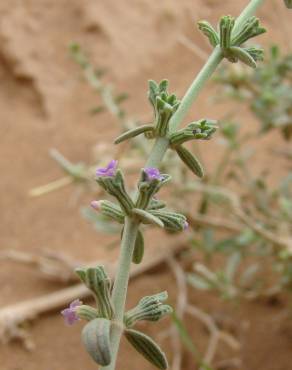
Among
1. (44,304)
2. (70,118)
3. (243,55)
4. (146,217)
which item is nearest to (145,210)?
(146,217)

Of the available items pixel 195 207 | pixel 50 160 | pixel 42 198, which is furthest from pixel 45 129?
pixel 195 207

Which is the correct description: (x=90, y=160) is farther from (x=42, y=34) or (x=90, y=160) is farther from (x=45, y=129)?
(x=42, y=34)

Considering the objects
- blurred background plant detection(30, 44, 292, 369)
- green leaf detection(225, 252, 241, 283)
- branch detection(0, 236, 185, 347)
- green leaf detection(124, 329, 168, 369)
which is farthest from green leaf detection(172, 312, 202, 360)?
green leaf detection(124, 329, 168, 369)

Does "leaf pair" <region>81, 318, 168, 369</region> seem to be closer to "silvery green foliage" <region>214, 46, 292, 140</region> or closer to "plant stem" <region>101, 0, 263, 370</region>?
"plant stem" <region>101, 0, 263, 370</region>

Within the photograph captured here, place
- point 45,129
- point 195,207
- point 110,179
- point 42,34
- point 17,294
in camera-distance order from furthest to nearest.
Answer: point 42,34, point 45,129, point 195,207, point 17,294, point 110,179

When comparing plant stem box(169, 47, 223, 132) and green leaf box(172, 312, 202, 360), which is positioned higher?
green leaf box(172, 312, 202, 360)


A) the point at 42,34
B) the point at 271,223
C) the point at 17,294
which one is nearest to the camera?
the point at 271,223

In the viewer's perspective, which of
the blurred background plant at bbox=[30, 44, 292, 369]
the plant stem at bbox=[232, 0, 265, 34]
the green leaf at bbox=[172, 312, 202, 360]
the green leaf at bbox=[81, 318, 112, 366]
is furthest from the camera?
the blurred background plant at bbox=[30, 44, 292, 369]
